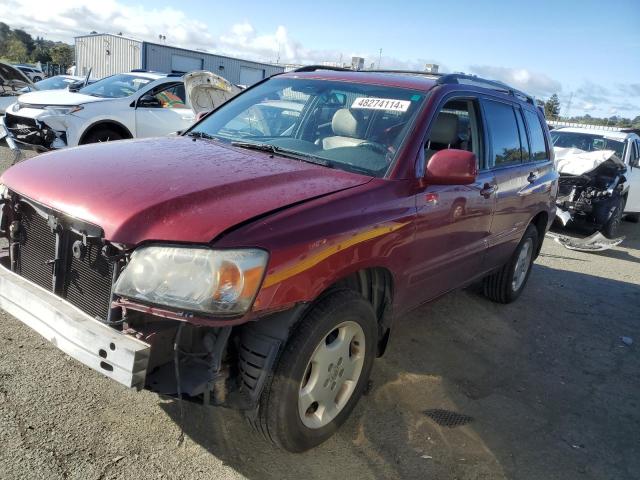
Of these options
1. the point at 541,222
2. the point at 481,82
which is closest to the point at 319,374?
the point at 481,82

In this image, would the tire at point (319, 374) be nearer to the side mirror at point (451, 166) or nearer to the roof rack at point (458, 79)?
the side mirror at point (451, 166)

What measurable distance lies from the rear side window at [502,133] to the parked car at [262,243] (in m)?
0.38

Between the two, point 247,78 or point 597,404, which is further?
point 247,78

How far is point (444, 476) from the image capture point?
2682 millimetres

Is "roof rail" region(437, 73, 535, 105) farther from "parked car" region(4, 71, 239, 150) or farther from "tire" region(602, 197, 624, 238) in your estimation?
"parked car" region(4, 71, 239, 150)

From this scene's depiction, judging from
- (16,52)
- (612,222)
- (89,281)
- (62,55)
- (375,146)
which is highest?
(62,55)

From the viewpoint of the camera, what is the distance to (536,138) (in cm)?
506

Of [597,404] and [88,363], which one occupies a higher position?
[88,363]

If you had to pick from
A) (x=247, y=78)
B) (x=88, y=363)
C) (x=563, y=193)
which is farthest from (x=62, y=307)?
(x=247, y=78)

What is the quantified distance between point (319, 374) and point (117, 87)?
8.21 m

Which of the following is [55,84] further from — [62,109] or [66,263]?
[66,263]

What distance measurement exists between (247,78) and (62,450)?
129ft

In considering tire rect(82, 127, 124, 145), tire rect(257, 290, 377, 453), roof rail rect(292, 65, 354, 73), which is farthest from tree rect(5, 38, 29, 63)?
tire rect(257, 290, 377, 453)

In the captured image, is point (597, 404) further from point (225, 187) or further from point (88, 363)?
point (88, 363)
